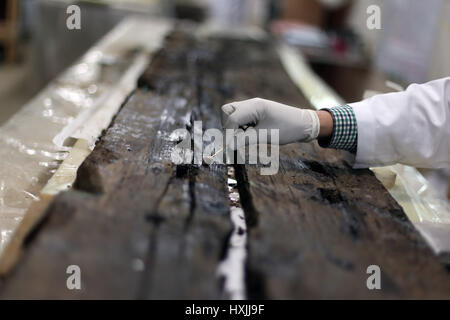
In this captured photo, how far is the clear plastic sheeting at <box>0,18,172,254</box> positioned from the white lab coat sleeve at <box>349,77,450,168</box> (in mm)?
1027

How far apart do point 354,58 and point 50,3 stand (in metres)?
3.18

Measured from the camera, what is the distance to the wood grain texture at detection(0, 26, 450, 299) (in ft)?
2.68

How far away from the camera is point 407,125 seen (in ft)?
4.65

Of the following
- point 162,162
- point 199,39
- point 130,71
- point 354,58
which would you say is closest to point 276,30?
point 354,58

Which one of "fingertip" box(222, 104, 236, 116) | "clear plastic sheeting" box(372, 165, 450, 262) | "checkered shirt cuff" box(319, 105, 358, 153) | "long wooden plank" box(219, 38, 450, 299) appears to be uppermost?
"fingertip" box(222, 104, 236, 116)

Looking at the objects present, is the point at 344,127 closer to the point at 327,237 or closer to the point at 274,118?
the point at 274,118

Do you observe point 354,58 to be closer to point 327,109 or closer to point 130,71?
point 130,71

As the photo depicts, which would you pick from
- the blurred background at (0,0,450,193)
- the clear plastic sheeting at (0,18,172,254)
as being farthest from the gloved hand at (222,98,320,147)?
the blurred background at (0,0,450,193)

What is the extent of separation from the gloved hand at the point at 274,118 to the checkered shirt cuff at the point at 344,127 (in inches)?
2.5

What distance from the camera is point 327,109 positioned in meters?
1.50

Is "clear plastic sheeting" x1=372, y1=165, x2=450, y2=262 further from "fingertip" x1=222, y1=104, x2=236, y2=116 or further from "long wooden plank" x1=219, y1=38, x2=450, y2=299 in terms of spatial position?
"fingertip" x1=222, y1=104, x2=236, y2=116

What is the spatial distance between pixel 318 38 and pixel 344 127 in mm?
3500

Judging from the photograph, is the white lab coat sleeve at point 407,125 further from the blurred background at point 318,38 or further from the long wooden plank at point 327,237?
the blurred background at point 318,38

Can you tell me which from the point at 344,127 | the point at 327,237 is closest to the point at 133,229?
the point at 327,237
